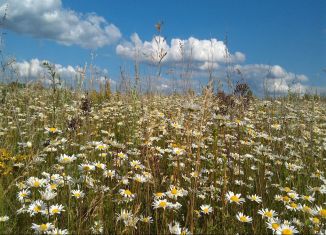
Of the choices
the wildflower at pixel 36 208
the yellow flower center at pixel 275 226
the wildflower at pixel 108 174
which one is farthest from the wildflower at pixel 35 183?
the yellow flower center at pixel 275 226

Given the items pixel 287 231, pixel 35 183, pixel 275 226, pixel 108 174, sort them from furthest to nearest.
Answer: pixel 108 174 < pixel 35 183 < pixel 275 226 < pixel 287 231

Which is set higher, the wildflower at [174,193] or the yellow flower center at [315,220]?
the wildflower at [174,193]

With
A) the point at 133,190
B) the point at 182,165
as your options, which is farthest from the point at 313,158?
the point at 133,190

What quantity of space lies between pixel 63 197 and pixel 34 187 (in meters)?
0.29

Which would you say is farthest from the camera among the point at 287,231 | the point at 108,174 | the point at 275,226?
the point at 108,174

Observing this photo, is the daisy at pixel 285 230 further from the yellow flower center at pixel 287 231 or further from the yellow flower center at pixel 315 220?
the yellow flower center at pixel 315 220

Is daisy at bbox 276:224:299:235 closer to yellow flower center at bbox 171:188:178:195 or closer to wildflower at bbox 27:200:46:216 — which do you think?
yellow flower center at bbox 171:188:178:195

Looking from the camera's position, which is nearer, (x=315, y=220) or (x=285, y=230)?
(x=285, y=230)

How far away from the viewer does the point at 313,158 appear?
4.27m

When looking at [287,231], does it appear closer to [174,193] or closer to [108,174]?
[174,193]

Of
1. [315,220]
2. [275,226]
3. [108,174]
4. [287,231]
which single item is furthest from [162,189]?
[315,220]

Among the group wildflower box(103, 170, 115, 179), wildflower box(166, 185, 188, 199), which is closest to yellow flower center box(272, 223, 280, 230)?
wildflower box(166, 185, 188, 199)

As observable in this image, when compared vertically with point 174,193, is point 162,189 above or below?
below

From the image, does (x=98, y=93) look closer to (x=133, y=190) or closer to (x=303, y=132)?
(x=303, y=132)
